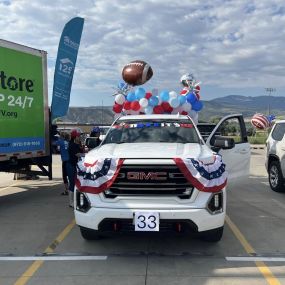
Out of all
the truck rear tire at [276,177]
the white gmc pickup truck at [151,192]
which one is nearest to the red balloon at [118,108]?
the truck rear tire at [276,177]

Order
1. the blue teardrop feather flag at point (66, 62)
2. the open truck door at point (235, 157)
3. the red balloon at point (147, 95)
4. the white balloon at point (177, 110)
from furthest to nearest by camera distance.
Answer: the red balloon at point (147, 95) → the white balloon at point (177, 110) → the blue teardrop feather flag at point (66, 62) → the open truck door at point (235, 157)

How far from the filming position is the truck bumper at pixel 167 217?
5133mm

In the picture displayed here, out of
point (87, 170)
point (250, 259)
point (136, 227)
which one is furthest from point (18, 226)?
point (250, 259)

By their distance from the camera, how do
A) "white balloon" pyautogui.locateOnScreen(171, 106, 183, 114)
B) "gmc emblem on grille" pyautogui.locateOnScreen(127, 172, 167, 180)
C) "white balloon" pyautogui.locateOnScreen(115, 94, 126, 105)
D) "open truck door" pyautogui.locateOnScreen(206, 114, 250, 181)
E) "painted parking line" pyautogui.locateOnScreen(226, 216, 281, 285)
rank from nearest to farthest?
"painted parking line" pyautogui.locateOnScreen(226, 216, 281, 285) → "gmc emblem on grille" pyautogui.locateOnScreen(127, 172, 167, 180) → "open truck door" pyautogui.locateOnScreen(206, 114, 250, 181) → "white balloon" pyautogui.locateOnScreen(171, 106, 183, 114) → "white balloon" pyautogui.locateOnScreen(115, 94, 126, 105)

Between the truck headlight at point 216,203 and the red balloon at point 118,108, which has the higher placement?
the red balloon at point 118,108

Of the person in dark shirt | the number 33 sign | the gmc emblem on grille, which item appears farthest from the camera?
the person in dark shirt

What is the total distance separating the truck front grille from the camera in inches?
209

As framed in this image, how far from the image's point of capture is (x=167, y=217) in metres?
5.12

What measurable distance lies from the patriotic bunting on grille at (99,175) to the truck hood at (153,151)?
14 centimetres

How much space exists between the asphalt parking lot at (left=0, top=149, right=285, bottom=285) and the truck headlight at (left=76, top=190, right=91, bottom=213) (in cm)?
62

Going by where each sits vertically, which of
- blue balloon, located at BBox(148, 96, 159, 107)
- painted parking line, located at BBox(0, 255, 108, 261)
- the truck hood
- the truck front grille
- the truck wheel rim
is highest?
blue balloon, located at BBox(148, 96, 159, 107)

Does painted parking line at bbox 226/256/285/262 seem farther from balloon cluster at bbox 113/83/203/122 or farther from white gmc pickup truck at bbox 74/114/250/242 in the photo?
balloon cluster at bbox 113/83/203/122

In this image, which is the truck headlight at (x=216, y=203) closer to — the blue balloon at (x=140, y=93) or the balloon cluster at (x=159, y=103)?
the balloon cluster at (x=159, y=103)

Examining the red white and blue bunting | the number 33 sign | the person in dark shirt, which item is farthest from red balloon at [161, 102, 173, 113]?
the number 33 sign
